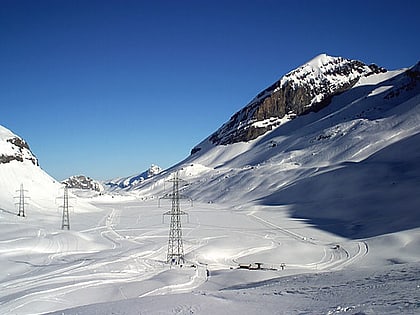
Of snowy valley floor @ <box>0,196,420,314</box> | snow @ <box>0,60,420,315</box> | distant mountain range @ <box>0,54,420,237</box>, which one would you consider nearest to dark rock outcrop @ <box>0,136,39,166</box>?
distant mountain range @ <box>0,54,420,237</box>

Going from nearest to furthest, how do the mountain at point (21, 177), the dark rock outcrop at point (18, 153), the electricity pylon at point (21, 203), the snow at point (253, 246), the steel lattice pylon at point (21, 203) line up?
the snow at point (253, 246) → the steel lattice pylon at point (21, 203) → the electricity pylon at point (21, 203) → the mountain at point (21, 177) → the dark rock outcrop at point (18, 153)

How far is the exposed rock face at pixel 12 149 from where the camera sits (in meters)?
92.3

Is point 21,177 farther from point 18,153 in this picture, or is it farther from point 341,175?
point 341,175

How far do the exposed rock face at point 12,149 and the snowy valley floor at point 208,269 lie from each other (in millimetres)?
31453

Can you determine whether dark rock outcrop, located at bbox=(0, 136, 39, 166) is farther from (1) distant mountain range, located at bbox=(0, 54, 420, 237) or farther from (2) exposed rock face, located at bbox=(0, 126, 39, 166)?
(1) distant mountain range, located at bbox=(0, 54, 420, 237)

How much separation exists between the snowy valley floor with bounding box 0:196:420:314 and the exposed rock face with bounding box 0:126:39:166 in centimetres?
3145

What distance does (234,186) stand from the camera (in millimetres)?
119875

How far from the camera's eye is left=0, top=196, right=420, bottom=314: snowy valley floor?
15492 millimetres

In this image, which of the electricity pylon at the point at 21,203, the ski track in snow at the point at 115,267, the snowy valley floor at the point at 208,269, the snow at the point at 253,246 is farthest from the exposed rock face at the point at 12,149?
the ski track in snow at the point at 115,267

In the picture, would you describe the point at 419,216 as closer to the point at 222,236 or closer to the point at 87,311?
the point at 222,236

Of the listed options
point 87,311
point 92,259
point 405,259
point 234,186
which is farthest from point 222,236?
point 234,186

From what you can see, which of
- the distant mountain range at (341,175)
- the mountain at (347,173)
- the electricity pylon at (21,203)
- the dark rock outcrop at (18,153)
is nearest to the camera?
the mountain at (347,173)

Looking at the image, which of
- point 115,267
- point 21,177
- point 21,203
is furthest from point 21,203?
point 115,267

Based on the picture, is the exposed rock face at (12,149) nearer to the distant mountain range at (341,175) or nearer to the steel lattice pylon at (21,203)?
the distant mountain range at (341,175)
